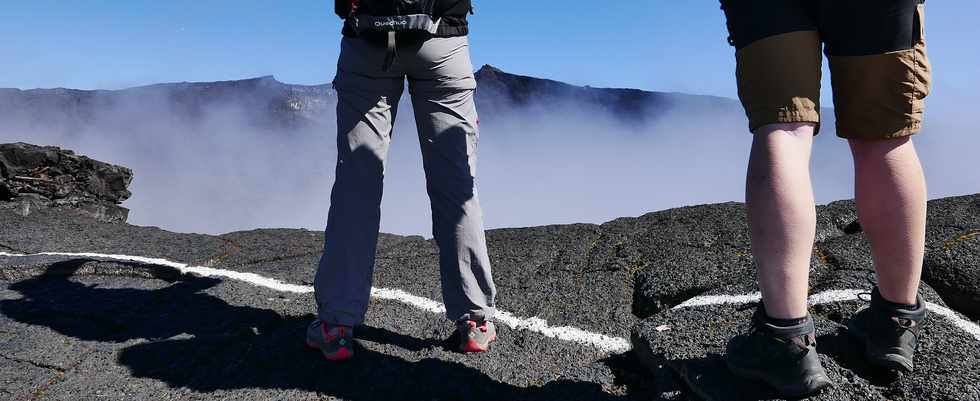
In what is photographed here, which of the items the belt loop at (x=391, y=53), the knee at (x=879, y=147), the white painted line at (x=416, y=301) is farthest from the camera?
the white painted line at (x=416, y=301)

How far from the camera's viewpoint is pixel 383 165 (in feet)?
7.40

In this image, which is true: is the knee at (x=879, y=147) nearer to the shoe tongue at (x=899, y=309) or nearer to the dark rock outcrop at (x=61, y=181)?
the shoe tongue at (x=899, y=309)

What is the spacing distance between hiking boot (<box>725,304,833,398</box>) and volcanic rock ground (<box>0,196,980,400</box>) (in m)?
0.06

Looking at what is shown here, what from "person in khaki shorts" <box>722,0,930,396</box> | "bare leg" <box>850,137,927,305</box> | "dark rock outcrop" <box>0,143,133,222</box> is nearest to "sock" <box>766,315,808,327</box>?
"person in khaki shorts" <box>722,0,930,396</box>

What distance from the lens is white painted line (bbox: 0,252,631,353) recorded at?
Result: 2484 mm

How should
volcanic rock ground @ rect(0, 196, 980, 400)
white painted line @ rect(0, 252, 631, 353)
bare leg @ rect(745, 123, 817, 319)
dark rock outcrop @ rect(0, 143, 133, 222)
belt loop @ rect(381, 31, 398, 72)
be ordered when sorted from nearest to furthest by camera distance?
1. bare leg @ rect(745, 123, 817, 319)
2. volcanic rock ground @ rect(0, 196, 980, 400)
3. belt loop @ rect(381, 31, 398, 72)
4. white painted line @ rect(0, 252, 631, 353)
5. dark rock outcrop @ rect(0, 143, 133, 222)

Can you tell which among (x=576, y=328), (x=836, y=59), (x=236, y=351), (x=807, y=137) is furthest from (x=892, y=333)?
(x=236, y=351)

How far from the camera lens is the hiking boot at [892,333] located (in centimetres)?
167

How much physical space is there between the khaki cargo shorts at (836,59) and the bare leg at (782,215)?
0.19ft

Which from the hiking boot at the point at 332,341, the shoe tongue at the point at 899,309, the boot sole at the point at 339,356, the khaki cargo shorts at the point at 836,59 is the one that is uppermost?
the khaki cargo shorts at the point at 836,59

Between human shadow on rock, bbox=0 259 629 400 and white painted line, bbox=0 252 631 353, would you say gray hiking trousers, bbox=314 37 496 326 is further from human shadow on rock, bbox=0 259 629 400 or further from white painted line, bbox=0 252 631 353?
white painted line, bbox=0 252 631 353

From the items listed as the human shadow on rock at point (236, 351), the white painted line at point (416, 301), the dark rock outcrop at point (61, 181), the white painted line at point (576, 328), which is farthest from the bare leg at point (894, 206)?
the dark rock outcrop at point (61, 181)

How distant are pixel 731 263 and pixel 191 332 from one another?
237cm

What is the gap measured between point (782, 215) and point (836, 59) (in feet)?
1.42
